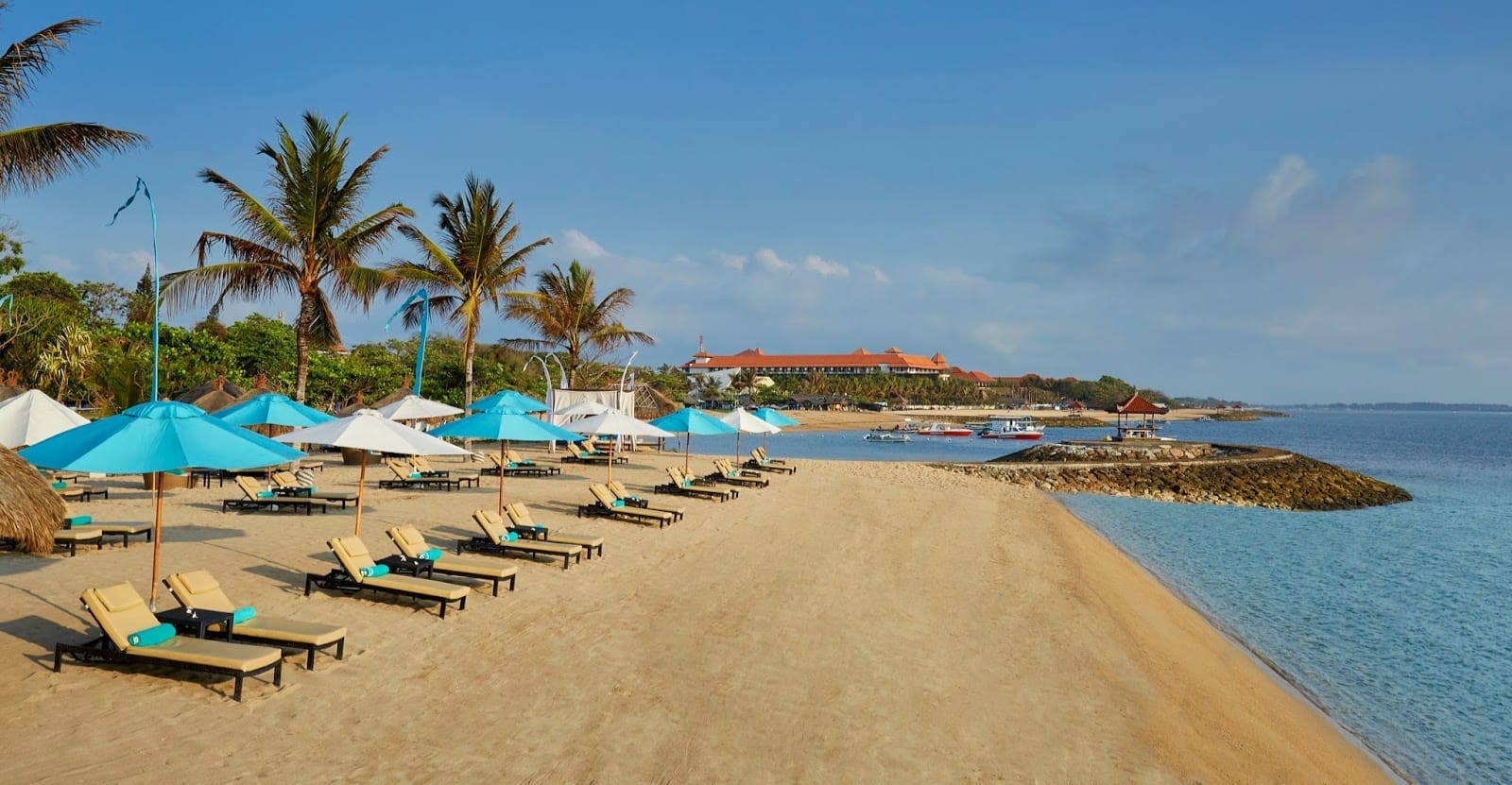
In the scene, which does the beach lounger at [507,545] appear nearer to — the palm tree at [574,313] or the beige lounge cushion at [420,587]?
the beige lounge cushion at [420,587]

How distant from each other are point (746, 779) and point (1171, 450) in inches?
1601

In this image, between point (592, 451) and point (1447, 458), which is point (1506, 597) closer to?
point (592, 451)

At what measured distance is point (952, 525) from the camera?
1672cm

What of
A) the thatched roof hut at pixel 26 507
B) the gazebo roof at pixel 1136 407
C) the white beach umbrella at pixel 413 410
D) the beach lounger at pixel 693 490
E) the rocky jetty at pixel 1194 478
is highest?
the gazebo roof at pixel 1136 407

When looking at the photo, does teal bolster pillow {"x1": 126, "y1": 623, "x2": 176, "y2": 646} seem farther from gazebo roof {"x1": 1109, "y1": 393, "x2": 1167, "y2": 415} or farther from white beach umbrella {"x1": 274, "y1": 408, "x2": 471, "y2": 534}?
gazebo roof {"x1": 1109, "y1": 393, "x2": 1167, "y2": 415}

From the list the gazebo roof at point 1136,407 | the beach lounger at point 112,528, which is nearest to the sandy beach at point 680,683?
the beach lounger at point 112,528

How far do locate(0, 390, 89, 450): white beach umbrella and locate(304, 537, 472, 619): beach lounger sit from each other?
12.3 feet

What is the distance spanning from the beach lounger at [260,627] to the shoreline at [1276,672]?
9.32 m

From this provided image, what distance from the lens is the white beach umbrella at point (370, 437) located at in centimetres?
923

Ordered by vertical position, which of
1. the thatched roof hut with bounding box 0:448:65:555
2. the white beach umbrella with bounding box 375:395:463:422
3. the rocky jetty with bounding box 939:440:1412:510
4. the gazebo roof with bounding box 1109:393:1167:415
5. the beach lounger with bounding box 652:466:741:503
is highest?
the gazebo roof with bounding box 1109:393:1167:415

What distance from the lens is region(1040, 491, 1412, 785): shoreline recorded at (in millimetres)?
7540

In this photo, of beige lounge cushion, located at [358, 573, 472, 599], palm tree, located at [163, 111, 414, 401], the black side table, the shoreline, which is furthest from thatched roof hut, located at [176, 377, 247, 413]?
the shoreline

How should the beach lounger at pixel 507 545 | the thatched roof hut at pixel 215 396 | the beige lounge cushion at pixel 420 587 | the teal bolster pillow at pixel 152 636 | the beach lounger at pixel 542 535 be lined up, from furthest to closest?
the thatched roof hut at pixel 215 396, the beach lounger at pixel 542 535, the beach lounger at pixel 507 545, the beige lounge cushion at pixel 420 587, the teal bolster pillow at pixel 152 636

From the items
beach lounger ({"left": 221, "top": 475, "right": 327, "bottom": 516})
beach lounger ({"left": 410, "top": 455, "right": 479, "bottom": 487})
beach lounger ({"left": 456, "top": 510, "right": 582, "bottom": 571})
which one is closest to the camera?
beach lounger ({"left": 456, "top": 510, "right": 582, "bottom": 571})
